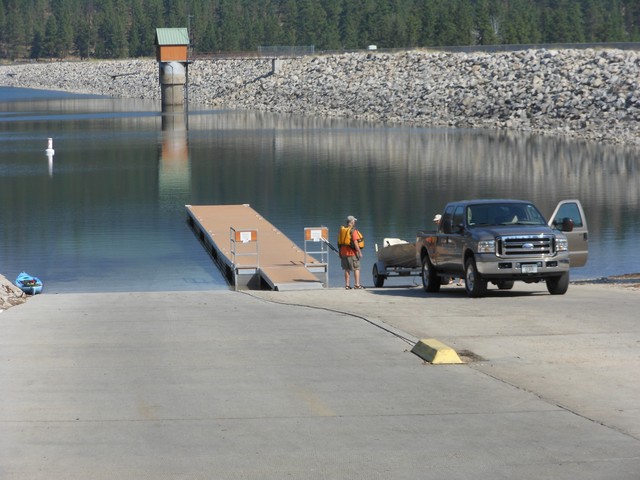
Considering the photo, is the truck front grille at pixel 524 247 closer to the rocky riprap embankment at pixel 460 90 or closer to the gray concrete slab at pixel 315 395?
the gray concrete slab at pixel 315 395

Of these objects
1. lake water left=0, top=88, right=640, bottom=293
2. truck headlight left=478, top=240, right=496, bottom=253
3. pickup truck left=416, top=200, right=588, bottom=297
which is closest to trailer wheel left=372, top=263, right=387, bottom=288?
lake water left=0, top=88, right=640, bottom=293

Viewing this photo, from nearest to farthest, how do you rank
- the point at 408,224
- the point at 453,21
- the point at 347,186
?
the point at 408,224 → the point at 347,186 → the point at 453,21

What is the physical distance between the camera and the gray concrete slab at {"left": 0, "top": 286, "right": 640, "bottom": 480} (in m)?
10.1

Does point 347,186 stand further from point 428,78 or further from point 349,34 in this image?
point 349,34

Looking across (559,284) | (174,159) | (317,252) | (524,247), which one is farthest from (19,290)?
(174,159)

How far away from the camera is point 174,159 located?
71.8 m

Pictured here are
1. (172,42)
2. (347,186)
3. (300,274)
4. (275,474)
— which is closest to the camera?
(275,474)

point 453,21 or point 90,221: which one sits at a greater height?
point 453,21

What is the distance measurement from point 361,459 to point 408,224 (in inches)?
1283

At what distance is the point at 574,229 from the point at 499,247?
3848mm

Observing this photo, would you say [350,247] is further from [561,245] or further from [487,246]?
[561,245]

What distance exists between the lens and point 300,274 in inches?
1117

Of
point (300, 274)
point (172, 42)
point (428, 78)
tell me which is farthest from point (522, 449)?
point (172, 42)

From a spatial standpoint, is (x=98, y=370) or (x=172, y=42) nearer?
(x=98, y=370)
